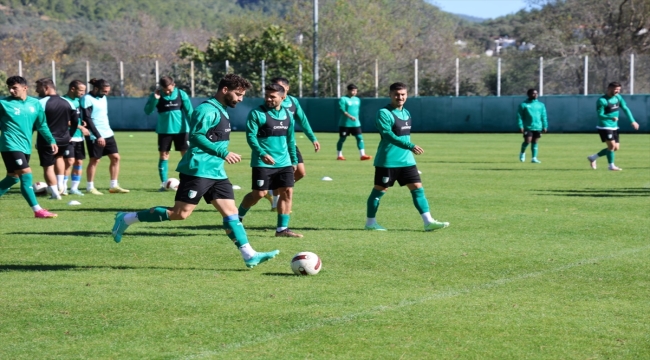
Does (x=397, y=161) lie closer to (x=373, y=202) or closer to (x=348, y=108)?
(x=373, y=202)

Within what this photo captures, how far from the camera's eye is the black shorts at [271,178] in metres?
11.6

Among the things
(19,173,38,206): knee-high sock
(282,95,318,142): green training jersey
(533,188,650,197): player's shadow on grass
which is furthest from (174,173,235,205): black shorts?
(533,188,650,197): player's shadow on grass

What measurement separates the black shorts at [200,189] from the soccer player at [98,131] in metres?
7.82

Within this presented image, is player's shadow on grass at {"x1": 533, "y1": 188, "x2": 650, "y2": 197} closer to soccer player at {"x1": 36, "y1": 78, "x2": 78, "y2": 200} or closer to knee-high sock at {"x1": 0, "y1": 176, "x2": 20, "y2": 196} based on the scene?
soccer player at {"x1": 36, "y1": 78, "x2": 78, "y2": 200}

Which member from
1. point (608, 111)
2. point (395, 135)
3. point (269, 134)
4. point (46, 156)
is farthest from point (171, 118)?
point (608, 111)

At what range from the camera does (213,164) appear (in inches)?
362

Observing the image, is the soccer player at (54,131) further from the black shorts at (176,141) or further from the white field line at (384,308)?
the white field line at (384,308)

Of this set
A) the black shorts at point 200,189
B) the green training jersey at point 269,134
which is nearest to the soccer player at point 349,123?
the green training jersey at point 269,134

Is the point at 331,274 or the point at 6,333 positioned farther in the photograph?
the point at 331,274

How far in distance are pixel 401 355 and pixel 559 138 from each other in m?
30.8

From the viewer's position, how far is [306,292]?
8.20m

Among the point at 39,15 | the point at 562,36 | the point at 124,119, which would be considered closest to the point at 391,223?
the point at 124,119

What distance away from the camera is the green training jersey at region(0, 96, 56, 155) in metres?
13.3

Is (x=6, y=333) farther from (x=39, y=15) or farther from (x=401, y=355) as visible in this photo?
(x=39, y=15)
